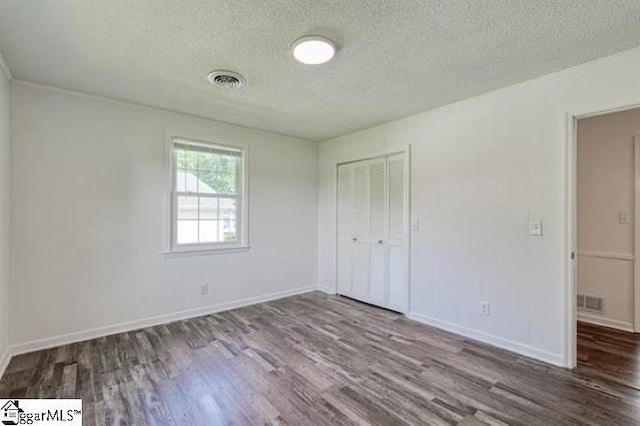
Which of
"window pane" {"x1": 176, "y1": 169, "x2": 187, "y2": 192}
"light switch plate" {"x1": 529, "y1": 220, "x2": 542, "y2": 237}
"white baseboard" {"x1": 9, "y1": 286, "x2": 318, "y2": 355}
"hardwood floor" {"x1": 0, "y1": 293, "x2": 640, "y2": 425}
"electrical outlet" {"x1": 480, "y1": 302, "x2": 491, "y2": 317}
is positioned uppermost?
"window pane" {"x1": 176, "y1": 169, "x2": 187, "y2": 192}

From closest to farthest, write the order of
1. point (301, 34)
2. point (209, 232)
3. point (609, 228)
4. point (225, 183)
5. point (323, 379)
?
1. point (301, 34)
2. point (323, 379)
3. point (609, 228)
4. point (209, 232)
5. point (225, 183)

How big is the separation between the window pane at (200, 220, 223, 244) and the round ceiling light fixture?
239cm

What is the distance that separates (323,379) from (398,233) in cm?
209

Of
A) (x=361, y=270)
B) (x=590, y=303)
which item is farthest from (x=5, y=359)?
(x=590, y=303)

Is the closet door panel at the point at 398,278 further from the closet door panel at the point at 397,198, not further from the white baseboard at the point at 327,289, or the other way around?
the white baseboard at the point at 327,289

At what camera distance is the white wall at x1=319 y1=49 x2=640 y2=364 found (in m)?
2.53

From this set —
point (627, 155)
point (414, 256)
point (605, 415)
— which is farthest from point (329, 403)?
point (627, 155)

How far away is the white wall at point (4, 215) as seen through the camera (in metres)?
2.45

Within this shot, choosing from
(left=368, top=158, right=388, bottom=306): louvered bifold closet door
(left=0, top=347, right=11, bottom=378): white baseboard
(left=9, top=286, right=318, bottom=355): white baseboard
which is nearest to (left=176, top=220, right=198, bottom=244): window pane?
(left=9, top=286, right=318, bottom=355): white baseboard

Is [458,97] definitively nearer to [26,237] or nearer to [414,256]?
[414,256]

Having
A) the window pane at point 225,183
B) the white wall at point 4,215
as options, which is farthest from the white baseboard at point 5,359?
the window pane at point 225,183

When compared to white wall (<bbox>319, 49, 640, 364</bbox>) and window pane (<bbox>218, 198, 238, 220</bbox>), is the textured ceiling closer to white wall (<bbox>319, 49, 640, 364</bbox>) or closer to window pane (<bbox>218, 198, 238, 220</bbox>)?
white wall (<bbox>319, 49, 640, 364</bbox>)

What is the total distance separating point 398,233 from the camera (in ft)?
12.8

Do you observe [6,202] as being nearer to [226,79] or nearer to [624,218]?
[226,79]
